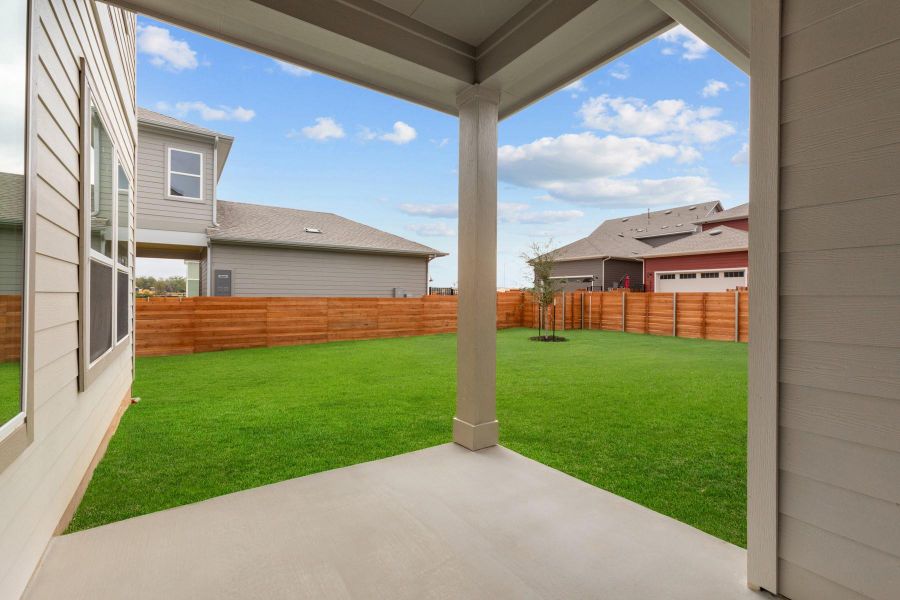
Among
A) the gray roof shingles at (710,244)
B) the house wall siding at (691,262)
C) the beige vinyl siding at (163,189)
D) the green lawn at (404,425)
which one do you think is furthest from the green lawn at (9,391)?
the house wall siding at (691,262)

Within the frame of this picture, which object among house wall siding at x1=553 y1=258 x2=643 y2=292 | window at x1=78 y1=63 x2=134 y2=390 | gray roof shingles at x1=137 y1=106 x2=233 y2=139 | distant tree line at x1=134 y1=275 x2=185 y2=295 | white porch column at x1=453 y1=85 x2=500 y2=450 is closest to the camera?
window at x1=78 y1=63 x2=134 y2=390

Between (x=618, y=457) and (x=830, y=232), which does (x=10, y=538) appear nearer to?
(x=830, y=232)

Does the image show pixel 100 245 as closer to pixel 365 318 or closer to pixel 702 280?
pixel 365 318

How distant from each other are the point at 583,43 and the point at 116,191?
332 centimetres

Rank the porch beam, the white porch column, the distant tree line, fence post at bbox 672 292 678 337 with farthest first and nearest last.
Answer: the distant tree line < fence post at bbox 672 292 678 337 < the white porch column < the porch beam

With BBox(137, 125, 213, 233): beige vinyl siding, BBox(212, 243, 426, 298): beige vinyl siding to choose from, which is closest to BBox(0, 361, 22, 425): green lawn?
BBox(137, 125, 213, 233): beige vinyl siding

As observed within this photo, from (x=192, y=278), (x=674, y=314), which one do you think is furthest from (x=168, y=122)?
(x=674, y=314)

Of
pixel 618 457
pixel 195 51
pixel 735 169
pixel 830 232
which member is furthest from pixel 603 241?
pixel 830 232

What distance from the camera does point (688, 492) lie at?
2.24 m

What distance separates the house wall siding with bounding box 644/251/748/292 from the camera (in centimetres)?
1280

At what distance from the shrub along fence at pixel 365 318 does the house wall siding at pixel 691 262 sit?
3862 millimetres

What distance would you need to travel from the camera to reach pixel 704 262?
1362 centimetres

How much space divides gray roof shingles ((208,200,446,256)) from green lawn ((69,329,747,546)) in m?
3.90

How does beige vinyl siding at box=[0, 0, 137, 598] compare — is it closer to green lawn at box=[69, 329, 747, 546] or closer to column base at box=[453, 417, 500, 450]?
green lawn at box=[69, 329, 747, 546]
